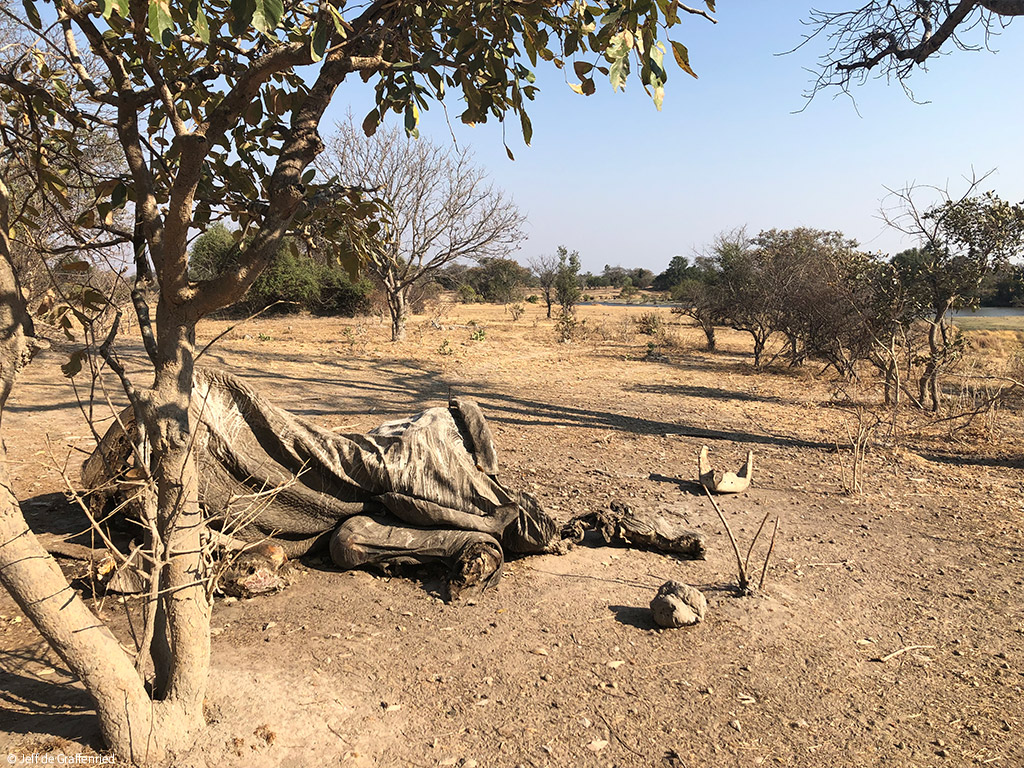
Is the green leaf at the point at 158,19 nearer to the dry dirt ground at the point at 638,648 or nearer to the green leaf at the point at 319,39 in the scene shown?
the green leaf at the point at 319,39

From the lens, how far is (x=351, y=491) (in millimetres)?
3887

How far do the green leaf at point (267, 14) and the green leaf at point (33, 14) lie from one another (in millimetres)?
1317

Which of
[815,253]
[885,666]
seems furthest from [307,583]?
[815,253]

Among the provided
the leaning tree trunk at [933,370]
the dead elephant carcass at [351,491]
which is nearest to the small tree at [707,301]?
the leaning tree trunk at [933,370]

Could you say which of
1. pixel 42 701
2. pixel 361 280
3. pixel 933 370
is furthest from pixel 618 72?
pixel 361 280

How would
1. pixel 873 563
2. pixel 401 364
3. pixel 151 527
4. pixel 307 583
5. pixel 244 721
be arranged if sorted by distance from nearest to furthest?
pixel 151 527, pixel 244 721, pixel 307 583, pixel 873 563, pixel 401 364

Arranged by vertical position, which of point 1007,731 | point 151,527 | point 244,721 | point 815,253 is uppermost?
point 815,253

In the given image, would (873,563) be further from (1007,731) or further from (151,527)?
(151,527)

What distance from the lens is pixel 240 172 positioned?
2.66 meters

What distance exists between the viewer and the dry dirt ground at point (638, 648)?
2.41m

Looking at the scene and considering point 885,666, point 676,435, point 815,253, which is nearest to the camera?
point 885,666

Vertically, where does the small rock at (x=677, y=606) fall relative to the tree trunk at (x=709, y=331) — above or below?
below

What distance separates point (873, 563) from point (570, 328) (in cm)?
1548

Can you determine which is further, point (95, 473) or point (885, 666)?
point (95, 473)
